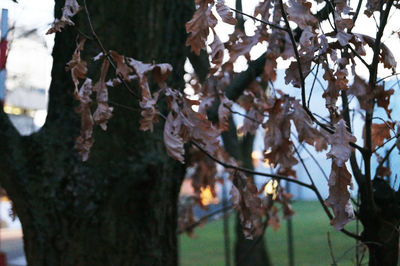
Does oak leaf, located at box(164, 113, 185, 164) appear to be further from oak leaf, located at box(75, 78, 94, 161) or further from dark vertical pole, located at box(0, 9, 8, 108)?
dark vertical pole, located at box(0, 9, 8, 108)

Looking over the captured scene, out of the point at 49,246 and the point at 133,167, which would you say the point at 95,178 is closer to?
the point at 133,167

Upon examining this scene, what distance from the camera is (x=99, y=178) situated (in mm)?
2982

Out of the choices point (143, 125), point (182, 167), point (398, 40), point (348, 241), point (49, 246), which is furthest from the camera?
point (348, 241)

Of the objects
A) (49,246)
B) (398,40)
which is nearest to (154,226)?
(49,246)

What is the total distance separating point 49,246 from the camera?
2.95 meters

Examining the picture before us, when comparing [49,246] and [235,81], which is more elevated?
[235,81]

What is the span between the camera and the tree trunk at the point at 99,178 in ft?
9.62

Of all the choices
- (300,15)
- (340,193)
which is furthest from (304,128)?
(300,15)

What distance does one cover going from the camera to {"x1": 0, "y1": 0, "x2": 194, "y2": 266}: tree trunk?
2932 millimetres

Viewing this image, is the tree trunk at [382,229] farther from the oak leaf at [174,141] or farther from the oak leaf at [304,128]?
Answer: the oak leaf at [174,141]

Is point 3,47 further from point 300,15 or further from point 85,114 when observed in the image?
point 300,15

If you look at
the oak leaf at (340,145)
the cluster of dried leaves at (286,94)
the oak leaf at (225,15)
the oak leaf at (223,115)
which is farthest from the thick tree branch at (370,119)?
the oak leaf at (223,115)

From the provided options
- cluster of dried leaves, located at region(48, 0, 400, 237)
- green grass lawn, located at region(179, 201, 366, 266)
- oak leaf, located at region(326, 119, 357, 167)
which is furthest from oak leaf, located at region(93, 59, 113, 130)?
green grass lawn, located at region(179, 201, 366, 266)

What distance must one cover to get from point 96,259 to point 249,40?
4.71 feet
